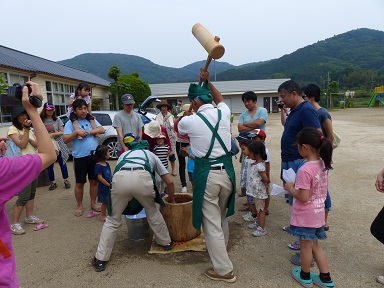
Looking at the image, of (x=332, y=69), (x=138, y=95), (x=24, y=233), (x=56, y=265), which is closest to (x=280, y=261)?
(x=56, y=265)

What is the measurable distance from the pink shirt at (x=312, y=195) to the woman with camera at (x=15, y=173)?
6.61ft

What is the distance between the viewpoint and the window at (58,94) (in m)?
15.1

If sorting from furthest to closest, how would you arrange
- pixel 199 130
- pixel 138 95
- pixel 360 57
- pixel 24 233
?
pixel 360 57, pixel 138 95, pixel 24 233, pixel 199 130

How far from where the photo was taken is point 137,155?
10.7 ft

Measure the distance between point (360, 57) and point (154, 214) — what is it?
11699cm

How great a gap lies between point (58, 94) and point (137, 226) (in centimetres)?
1462

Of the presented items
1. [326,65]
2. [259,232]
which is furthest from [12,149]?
[326,65]

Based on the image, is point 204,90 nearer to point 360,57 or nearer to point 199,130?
point 199,130

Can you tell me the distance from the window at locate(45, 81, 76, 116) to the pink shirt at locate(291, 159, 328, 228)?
15.2 m

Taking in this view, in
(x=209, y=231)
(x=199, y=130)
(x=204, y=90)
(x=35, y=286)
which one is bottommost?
(x=35, y=286)

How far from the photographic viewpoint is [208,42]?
9.76 feet

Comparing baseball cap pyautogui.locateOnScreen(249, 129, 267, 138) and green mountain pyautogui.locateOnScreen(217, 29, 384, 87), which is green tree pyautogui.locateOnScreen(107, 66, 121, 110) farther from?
green mountain pyautogui.locateOnScreen(217, 29, 384, 87)

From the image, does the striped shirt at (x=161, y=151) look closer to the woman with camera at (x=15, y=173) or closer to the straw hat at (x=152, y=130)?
the straw hat at (x=152, y=130)

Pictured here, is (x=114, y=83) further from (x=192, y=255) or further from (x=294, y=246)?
(x=294, y=246)
